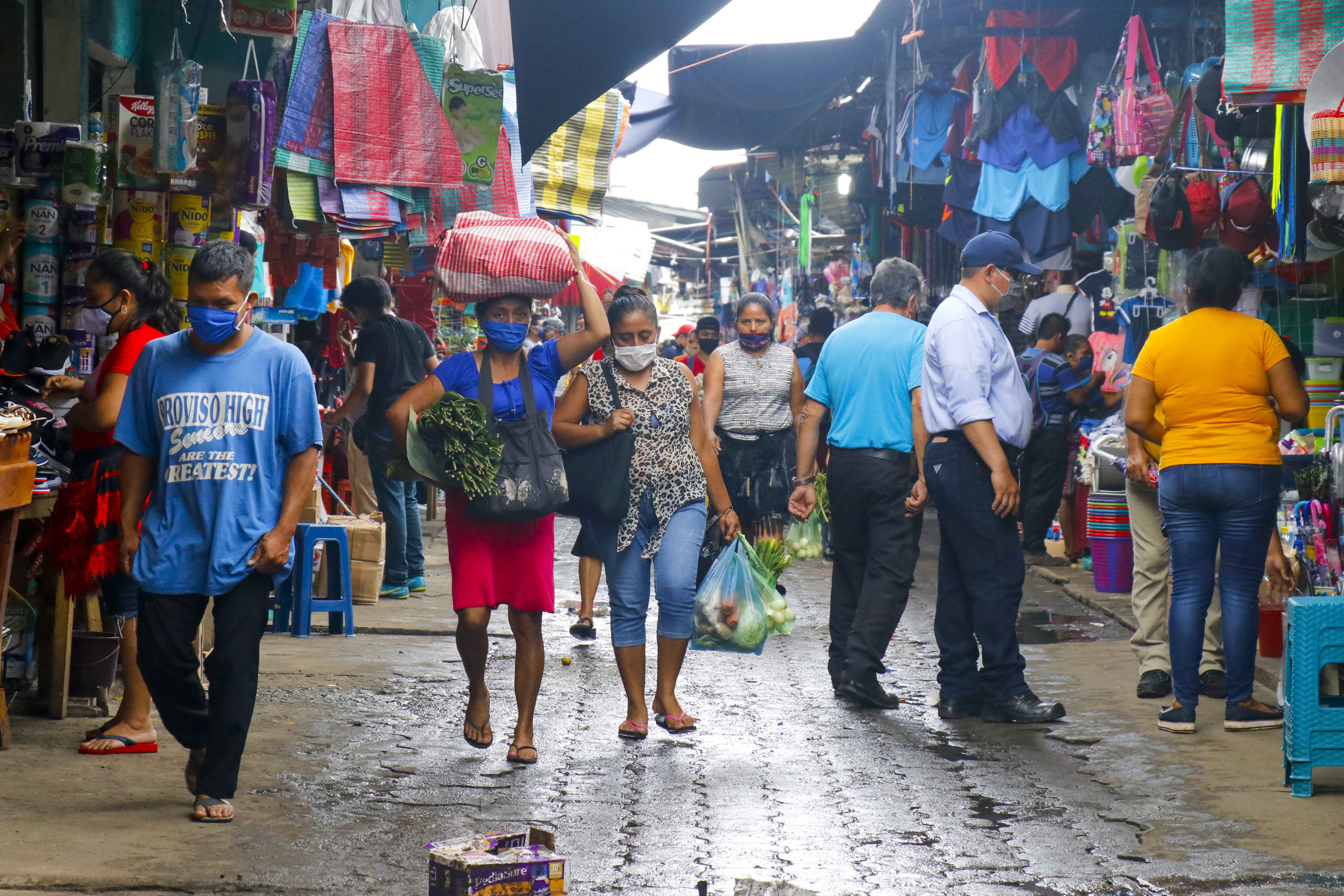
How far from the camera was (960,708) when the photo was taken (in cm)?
659

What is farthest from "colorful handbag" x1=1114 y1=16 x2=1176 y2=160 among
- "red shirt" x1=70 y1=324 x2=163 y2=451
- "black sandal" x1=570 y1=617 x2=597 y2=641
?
"red shirt" x1=70 y1=324 x2=163 y2=451

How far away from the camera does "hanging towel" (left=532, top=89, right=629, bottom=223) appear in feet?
32.7

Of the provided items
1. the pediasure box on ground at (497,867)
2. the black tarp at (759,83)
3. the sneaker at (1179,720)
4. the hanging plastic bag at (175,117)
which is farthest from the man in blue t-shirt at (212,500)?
the black tarp at (759,83)

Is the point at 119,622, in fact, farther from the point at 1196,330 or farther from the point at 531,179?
the point at 1196,330

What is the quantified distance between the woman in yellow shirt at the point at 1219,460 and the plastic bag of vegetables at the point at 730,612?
1767 millimetres

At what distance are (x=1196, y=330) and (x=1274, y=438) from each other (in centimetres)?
54

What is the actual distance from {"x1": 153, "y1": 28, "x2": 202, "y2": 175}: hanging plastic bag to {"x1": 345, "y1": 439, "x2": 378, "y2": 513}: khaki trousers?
14.7 feet

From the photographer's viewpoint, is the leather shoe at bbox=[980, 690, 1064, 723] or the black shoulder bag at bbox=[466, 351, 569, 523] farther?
the leather shoe at bbox=[980, 690, 1064, 723]

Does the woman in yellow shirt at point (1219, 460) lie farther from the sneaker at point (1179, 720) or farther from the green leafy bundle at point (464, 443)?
the green leafy bundle at point (464, 443)

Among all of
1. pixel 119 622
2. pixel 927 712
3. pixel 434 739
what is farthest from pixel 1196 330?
pixel 119 622

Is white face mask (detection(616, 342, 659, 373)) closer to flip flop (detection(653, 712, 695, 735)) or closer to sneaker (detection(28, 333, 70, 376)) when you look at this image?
flip flop (detection(653, 712, 695, 735))

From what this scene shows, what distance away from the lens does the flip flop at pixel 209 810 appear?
4.64 m

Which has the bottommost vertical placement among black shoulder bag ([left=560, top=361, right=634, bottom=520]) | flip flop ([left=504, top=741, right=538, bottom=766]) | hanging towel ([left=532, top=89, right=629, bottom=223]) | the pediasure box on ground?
flip flop ([left=504, top=741, right=538, bottom=766])

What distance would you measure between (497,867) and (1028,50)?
9.56 metres
